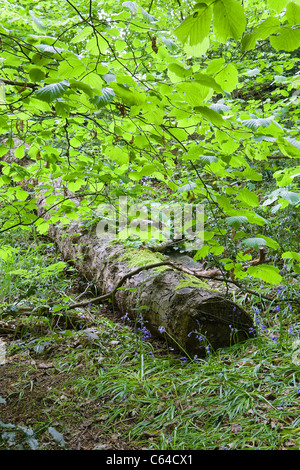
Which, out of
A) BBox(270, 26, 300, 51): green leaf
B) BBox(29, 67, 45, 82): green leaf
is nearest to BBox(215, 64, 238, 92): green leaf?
BBox(270, 26, 300, 51): green leaf

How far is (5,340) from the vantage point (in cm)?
265

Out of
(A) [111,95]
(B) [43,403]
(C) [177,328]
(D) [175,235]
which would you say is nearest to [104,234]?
(D) [175,235]

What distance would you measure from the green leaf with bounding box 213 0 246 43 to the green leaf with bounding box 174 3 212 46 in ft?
0.09

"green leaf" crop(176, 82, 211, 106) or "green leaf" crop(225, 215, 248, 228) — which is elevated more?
"green leaf" crop(176, 82, 211, 106)

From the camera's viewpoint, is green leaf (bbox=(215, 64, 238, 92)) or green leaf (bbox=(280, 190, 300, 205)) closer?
green leaf (bbox=(215, 64, 238, 92))

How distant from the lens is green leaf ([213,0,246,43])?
28.8 inches

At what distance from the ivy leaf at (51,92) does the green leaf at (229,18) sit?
0.63 metres

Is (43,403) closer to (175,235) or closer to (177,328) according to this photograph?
(177,328)

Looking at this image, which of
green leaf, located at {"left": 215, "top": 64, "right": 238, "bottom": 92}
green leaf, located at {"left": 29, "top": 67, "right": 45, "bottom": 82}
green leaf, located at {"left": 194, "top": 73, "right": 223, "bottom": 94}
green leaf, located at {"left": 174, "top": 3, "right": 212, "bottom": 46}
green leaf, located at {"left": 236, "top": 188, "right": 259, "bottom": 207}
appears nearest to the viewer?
green leaf, located at {"left": 174, "top": 3, "right": 212, "bottom": 46}

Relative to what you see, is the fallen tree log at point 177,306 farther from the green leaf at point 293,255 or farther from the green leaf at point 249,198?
the green leaf at point 249,198

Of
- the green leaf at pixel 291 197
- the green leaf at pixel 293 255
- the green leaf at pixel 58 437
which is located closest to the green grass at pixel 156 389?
the green leaf at pixel 58 437

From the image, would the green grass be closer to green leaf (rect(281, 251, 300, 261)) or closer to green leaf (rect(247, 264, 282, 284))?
green leaf (rect(281, 251, 300, 261))

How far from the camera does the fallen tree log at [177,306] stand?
7.39 feet

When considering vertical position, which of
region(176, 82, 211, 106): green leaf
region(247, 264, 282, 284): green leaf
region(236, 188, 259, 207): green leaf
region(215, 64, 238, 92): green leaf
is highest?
region(215, 64, 238, 92): green leaf
